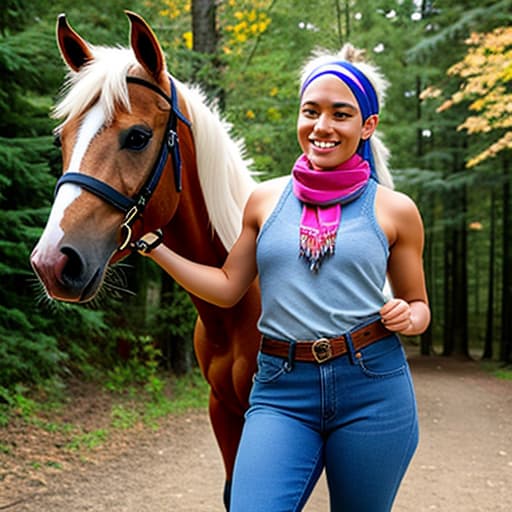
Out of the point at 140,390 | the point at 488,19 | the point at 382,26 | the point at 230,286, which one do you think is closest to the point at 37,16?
the point at 140,390

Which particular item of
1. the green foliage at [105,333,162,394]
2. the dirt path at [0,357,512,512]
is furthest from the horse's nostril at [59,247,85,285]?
the green foliage at [105,333,162,394]

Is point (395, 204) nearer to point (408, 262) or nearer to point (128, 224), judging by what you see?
point (408, 262)

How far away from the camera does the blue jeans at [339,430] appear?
169 cm

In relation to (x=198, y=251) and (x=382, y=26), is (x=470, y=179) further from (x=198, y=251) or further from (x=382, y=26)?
(x=198, y=251)

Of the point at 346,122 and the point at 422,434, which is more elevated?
the point at 346,122

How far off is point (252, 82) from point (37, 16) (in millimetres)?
3426

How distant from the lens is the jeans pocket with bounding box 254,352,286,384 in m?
1.78

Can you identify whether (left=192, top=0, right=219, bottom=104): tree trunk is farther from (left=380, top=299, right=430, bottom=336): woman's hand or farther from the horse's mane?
(left=380, top=299, right=430, bottom=336): woman's hand

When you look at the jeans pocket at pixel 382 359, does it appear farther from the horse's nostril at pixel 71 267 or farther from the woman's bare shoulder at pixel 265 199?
the horse's nostril at pixel 71 267

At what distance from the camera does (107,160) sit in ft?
6.10

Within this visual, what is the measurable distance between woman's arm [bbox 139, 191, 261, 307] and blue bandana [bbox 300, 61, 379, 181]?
0.44 meters

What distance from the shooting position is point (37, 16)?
6.90 m

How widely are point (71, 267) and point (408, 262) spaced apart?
1.04 meters

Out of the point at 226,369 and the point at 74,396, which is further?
the point at 74,396
